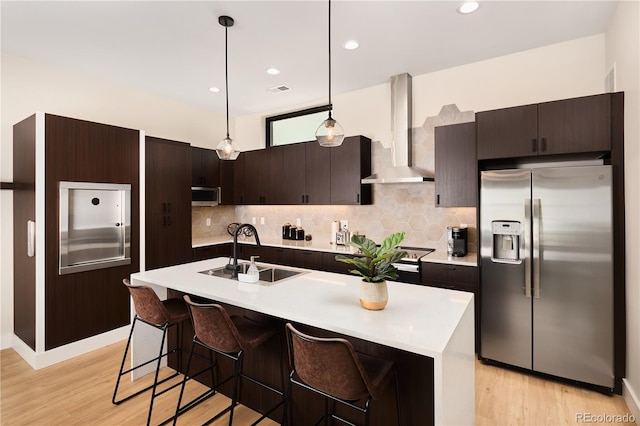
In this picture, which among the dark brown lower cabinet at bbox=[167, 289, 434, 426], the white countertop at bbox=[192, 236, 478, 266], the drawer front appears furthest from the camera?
the white countertop at bbox=[192, 236, 478, 266]

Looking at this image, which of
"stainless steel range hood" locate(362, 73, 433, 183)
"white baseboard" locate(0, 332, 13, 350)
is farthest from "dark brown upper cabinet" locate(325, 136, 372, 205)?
"white baseboard" locate(0, 332, 13, 350)

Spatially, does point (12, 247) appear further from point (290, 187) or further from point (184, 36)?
point (290, 187)

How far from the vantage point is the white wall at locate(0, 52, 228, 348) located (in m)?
3.28

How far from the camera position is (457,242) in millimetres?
3402

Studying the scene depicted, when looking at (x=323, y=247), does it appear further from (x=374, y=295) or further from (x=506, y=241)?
(x=374, y=295)

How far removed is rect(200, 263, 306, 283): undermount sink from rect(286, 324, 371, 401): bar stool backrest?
1.02m

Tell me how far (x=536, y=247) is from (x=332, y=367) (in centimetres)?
219

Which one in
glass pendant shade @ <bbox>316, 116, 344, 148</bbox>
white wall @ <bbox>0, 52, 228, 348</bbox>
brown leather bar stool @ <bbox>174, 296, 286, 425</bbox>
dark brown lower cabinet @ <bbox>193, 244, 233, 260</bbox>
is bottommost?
brown leather bar stool @ <bbox>174, 296, 286, 425</bbox>

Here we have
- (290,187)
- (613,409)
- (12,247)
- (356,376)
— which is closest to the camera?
(356,376)

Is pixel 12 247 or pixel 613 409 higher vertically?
pixel 12 247

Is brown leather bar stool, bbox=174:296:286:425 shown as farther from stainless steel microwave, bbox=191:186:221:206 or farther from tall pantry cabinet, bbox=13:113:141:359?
stainless steel microwave, bbox=191:186:221:206

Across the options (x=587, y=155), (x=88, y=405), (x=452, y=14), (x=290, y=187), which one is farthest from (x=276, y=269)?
(x=587, y=155)

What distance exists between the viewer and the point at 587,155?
2.80 m

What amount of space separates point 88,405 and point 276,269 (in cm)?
167
